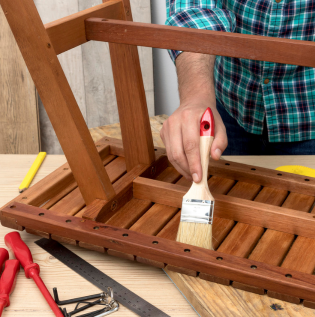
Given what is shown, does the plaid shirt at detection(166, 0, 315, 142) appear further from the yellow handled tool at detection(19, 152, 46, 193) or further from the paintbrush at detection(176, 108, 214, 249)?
the yellow handled tool at detection(19, 152, 46, 193)

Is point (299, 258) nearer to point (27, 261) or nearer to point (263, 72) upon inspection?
point (27, 261)

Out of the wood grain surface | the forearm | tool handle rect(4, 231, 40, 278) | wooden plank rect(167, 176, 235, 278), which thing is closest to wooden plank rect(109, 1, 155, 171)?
the forearm

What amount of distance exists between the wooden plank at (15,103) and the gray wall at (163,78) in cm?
65

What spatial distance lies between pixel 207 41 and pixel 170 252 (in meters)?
0.38

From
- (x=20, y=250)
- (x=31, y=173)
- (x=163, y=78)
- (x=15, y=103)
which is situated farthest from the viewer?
(x=163, y=78)

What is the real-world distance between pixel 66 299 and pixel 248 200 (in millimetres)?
407

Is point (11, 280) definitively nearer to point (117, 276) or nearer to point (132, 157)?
point (117, 276)

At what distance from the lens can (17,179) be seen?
1.15m

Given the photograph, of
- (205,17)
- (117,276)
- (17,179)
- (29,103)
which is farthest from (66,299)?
(29,103)

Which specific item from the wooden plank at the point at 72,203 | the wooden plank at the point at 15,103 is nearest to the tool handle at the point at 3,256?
the wooden plank at the point at 72,203

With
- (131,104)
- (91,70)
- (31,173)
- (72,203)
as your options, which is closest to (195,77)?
(131,104)

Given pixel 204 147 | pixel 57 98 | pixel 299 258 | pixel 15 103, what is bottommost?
pixel 15 103

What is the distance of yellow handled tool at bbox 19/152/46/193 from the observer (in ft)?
3.62

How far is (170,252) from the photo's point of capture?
0.76 metres
